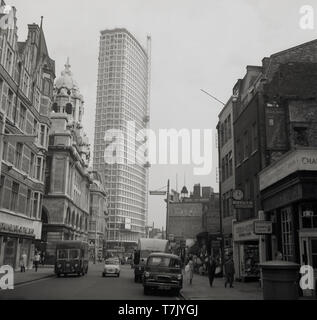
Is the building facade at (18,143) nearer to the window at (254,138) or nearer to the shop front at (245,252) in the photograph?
the window at (254,138)

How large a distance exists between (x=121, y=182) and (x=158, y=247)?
5789 inches

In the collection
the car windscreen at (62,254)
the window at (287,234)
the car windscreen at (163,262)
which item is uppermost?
the window at (287,234)

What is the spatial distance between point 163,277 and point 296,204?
713 cm

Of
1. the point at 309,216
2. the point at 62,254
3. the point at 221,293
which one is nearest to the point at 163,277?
the point at 221,293

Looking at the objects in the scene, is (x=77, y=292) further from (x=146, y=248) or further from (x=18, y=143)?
(x=18, y=143)

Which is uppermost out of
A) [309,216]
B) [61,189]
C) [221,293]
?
[61,189]

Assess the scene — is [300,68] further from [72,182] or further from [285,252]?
[72,182]

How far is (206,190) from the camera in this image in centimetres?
10244

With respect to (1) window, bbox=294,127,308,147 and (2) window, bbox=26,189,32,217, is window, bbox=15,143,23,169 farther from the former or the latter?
(1) window, bbox=294,127,308,147

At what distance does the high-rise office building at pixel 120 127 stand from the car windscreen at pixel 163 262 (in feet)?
477

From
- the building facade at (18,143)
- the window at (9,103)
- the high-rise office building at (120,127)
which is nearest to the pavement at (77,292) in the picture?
the building facade at (18,143)

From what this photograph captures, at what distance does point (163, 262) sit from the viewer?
2133cm

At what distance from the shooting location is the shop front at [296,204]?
18.8m
